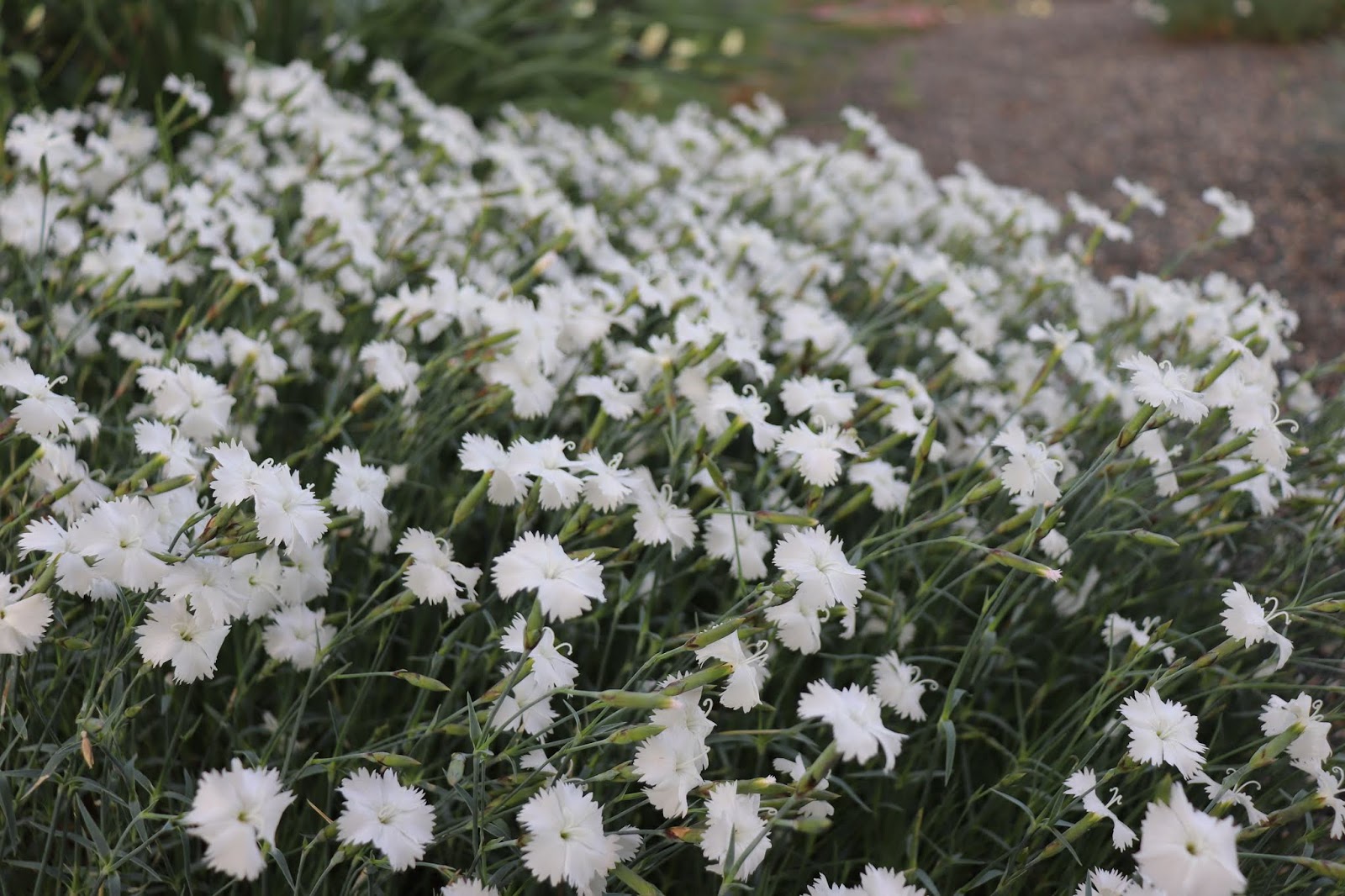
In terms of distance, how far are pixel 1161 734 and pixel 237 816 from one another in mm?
913

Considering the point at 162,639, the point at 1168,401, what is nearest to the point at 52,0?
the point at 162,639

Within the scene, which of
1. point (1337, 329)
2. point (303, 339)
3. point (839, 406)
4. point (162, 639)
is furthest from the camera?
point (1337, 329)

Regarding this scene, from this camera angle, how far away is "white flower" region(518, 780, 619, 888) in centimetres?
96

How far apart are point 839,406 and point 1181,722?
613 mm

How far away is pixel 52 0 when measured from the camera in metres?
2.82

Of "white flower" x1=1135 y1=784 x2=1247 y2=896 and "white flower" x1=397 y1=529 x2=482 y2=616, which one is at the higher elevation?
"white flower" x1=397 y1=529 x2=482 y2=616

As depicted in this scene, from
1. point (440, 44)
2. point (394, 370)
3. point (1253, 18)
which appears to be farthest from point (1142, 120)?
point (394, 370)

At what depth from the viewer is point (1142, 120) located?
4621 millimetres

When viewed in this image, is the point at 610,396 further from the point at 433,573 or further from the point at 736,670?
the point at 736,670

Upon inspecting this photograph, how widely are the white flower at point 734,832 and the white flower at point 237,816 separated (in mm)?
386

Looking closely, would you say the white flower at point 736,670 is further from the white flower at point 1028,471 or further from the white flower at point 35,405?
the white flower at point 35,405

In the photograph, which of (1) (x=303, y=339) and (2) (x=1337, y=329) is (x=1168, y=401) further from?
(2) (x=1337, y=329)

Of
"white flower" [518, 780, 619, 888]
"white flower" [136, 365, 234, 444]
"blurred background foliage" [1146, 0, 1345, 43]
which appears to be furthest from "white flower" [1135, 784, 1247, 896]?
"blurred background foliage" [1146, 0, 1345, 43]

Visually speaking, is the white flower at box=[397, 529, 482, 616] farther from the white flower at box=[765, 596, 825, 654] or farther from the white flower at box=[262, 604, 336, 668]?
the white flower at box=[765, 596, 825, 654]
